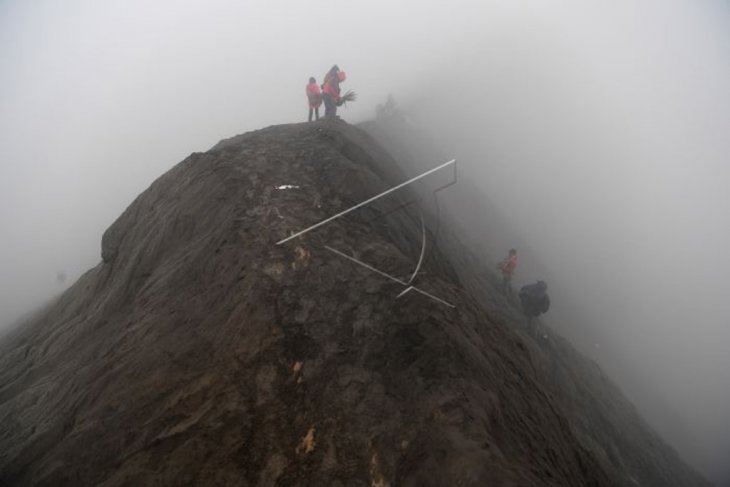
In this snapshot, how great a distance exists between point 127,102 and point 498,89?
16925cm

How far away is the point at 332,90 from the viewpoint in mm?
20125

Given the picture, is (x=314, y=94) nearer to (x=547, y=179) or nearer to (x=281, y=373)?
(x=281, y=373)

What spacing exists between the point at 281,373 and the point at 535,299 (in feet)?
50.0

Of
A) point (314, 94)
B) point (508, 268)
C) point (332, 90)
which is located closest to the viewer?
point (332, 90)

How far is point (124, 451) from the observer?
6445 millimetres

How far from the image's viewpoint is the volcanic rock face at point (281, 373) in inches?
228

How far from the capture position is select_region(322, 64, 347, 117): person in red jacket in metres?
19.8

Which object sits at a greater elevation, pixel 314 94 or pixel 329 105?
pixel 314 94

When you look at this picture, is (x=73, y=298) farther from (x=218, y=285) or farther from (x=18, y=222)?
(x=18, y=222)

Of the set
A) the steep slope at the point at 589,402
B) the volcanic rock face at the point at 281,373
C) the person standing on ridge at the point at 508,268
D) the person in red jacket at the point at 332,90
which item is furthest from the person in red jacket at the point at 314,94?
the person standing on ridge at the point at 508,268

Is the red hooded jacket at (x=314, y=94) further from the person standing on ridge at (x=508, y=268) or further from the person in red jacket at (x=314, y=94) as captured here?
the person standing on ridge at (x=508, y=268)

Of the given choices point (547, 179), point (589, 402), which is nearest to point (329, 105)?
point (589, 402)

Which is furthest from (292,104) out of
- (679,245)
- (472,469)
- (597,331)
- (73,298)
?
(472,469)

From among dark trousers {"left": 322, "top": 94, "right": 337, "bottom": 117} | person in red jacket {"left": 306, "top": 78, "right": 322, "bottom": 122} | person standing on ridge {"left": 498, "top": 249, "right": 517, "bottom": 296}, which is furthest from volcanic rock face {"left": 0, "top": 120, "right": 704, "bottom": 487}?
person standing on ridge {"left": 498, "top": 249, "right": 517, "bottom": 296}
